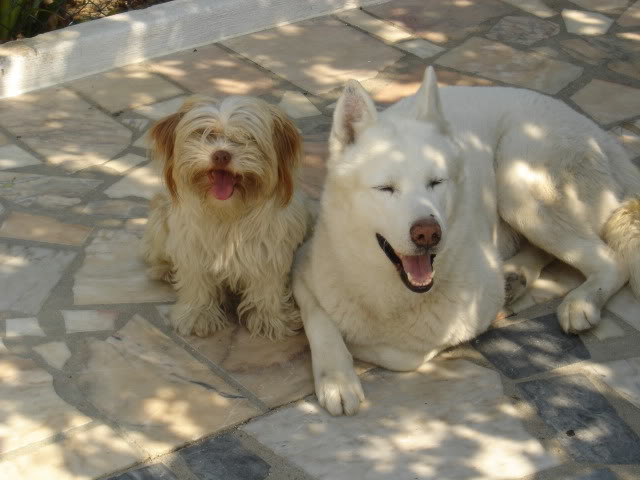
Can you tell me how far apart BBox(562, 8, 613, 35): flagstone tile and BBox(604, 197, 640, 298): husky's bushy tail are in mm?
2928

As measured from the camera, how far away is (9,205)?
5.39m

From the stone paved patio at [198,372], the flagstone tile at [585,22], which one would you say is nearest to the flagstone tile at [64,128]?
the stone paved patio at [198,372]

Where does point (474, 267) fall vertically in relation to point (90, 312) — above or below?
above

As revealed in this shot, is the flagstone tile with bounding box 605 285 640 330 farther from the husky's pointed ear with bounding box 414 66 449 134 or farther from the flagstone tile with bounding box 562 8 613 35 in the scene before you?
the flagstone tile with bounding box 562 8 613 35

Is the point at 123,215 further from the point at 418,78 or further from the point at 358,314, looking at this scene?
the point at 418,78

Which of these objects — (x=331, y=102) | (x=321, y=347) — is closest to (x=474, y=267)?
(x=321, y=347)

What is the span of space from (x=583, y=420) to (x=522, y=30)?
13.4ft

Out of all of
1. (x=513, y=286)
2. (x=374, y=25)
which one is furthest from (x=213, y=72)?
(x=513, y=286)

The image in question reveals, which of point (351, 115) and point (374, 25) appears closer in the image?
point (351, 115)

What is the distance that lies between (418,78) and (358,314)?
283cm

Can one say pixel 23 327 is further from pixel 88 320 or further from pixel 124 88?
pixel 124 88

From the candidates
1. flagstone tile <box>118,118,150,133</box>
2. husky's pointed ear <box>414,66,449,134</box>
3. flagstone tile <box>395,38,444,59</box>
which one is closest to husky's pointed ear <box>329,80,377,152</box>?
husky's pointed ear <box>414,66,449,134</box>

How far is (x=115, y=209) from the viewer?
213 inches

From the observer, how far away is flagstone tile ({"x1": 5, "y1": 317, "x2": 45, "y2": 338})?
4465 mm
